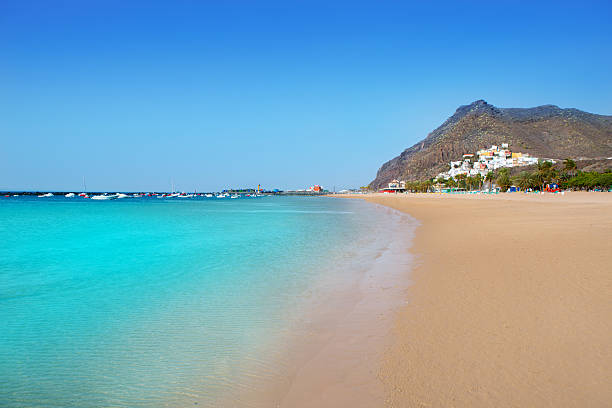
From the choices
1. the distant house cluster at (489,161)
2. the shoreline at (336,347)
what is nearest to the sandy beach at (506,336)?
the shoreline at (336,347)

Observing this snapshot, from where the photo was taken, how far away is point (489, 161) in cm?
17050

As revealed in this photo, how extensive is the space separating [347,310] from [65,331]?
15.2ft

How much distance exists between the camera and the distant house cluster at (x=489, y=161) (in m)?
156

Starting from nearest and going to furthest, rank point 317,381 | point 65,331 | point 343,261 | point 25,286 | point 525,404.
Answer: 1. point 525,404
2. point 317,381
3. point 65,331
4. point 25,286
5. point 343,261

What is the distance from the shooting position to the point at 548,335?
419cm

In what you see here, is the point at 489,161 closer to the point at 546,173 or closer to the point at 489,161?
the point at 489,161

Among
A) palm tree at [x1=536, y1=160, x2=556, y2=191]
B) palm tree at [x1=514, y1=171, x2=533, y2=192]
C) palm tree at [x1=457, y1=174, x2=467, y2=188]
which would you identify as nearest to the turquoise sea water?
palm tree at [x1=536, y1=160, x2=556, y2=191]

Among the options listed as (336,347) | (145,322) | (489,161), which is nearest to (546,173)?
(489,161)

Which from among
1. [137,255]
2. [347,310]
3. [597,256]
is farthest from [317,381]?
[137,255]

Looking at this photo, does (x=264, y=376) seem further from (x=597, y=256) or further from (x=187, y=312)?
(x=597, y=256)

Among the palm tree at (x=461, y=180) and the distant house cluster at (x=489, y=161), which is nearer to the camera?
the palm tree at (x=461, y=180)

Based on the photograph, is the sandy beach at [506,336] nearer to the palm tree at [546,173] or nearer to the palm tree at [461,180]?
the palm tree at [546,173]

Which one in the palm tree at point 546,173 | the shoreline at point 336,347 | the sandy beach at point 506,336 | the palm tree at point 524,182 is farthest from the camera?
the palm tree at point 524,182

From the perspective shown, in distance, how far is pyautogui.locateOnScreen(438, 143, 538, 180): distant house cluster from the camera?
15638cm
